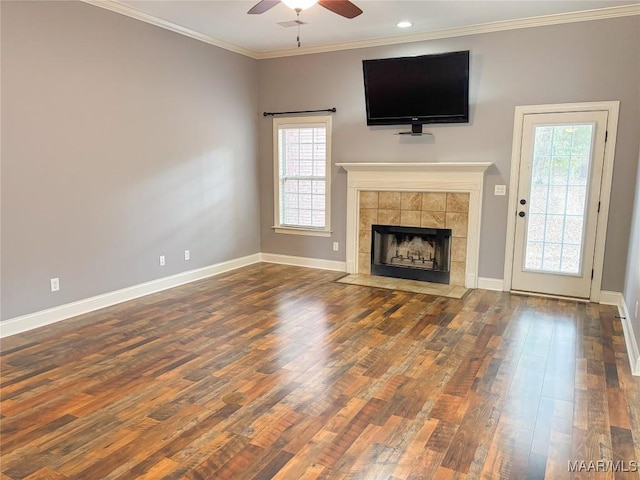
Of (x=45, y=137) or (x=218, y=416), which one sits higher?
(x=45, y=137)

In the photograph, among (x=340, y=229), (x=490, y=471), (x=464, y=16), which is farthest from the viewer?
(x=340, y=229)

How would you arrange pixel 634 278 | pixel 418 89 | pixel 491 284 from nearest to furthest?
pixel 634 278 < pixel 418 89 < pixel 491 284

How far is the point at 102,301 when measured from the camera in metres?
4.47

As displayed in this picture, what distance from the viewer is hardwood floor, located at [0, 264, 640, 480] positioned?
2.14 m

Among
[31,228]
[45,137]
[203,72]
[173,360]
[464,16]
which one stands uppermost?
[464,16]

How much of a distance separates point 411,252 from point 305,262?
1541 mm

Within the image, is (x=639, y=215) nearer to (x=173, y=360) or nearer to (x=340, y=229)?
(x=340, y=229)

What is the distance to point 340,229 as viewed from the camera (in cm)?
612

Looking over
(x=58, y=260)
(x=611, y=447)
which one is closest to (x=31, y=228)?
(x=58, y=260)

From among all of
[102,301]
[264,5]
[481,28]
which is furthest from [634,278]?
[102,301]

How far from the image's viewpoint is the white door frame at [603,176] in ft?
14.7

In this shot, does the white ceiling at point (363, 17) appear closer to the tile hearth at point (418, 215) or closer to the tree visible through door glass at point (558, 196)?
the tree visible through door glass at point (558, 196)

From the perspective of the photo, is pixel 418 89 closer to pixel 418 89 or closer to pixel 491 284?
pixel 418 89

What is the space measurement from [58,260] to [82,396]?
5.76 ft
